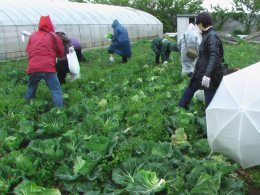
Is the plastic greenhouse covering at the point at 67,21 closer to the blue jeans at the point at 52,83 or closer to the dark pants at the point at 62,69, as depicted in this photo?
the dark pants at the point at 62,69

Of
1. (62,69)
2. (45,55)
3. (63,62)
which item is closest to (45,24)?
(45,55)

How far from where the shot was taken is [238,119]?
391 centimetres

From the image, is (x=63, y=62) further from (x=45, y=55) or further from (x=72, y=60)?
(x=45, y=55)

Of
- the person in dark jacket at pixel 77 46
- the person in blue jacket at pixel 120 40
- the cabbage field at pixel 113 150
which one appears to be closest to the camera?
the cabbage field at pixel 113 150

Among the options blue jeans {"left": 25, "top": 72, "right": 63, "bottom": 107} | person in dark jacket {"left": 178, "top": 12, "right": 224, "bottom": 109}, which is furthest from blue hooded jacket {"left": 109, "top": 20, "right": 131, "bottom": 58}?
person in dark jacket {"left": 178, "top": 12, "right": 224, "bottom": 109}

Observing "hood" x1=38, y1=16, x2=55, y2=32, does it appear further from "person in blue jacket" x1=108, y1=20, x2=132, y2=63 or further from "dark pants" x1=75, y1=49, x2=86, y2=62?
"person in blue jacket" x1=108, y1=20, x2=132, y2=63

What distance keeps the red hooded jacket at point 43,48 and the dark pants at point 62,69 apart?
1363 millimetres

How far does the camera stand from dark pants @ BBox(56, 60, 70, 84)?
7988mm

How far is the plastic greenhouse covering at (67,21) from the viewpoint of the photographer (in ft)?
41.4

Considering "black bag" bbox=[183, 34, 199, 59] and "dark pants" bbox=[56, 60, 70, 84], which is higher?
"black bag" bbox=[183, 34, 199, 59]

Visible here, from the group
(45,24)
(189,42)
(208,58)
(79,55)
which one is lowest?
(79,55)

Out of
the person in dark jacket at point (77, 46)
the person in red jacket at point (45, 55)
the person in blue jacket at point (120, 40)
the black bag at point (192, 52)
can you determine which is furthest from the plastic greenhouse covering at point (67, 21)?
the black bag at point (192, 52)

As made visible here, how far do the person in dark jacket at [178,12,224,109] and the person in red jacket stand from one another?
7.82 ft

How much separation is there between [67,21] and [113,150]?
1246 cm
